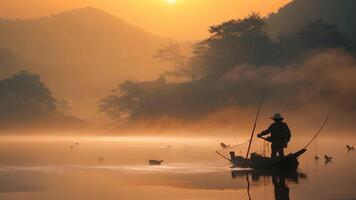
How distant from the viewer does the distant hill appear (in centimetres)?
16425

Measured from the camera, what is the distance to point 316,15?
165500 mm

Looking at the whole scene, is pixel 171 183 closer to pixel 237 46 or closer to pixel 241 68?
pixel 241 68

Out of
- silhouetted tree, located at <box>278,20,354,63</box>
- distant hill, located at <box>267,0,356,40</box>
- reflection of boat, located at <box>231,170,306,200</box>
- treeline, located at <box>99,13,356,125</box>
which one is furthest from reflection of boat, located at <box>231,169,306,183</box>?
distant hill, located at <box>267,0,356,40</box>

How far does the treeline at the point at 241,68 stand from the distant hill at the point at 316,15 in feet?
54.3

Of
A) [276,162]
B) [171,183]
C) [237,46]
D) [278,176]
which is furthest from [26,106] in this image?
[171,183]

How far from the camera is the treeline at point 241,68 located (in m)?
142

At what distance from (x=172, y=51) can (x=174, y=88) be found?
1397 inches

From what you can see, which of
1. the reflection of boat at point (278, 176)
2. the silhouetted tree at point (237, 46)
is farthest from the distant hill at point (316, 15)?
the reflection of boat at point (278, 176)

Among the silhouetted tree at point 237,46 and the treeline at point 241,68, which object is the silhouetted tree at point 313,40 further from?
the silhouetted tree at point 237,46

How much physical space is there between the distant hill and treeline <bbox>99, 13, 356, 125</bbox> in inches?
651

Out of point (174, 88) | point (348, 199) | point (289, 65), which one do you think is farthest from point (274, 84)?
point (348, 199)

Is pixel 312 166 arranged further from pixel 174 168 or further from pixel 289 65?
pixel 289 65

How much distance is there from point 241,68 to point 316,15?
31537mm

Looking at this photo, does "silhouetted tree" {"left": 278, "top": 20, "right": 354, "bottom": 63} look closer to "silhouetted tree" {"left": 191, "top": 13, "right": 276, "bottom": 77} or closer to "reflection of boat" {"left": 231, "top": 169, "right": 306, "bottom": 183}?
"silhouetted tree" {"left": 191, "top": 13, "right": 276, "bottom": 77}
